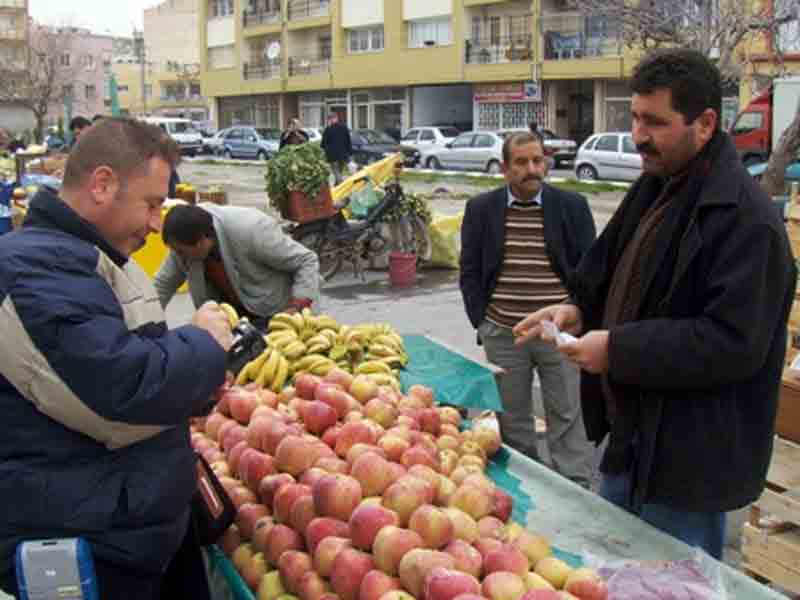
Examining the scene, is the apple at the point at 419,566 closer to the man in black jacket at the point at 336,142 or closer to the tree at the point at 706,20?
the tree at the point at 706,20

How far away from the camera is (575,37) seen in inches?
1412

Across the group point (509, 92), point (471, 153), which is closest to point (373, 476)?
point (471, 153)

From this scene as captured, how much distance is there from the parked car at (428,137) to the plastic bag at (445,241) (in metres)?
19.4

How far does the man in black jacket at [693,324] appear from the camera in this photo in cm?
238

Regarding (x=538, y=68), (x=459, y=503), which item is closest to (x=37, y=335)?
(x=459, y=503)

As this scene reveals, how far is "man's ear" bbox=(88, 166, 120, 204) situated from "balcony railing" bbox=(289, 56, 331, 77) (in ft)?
Answer: 155

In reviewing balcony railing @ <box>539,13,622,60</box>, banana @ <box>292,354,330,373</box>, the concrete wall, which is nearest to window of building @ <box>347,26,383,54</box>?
the concrete wall

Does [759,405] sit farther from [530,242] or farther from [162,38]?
[162,38]

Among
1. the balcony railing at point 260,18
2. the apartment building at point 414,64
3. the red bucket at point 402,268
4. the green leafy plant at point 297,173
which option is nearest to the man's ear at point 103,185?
the green leafy plant at point 297,173

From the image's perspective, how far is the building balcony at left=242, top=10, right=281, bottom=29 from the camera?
51.8 meters

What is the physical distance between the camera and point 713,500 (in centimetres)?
257

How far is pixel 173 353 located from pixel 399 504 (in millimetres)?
783

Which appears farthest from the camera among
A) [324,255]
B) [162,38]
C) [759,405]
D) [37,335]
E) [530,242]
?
[162,38]

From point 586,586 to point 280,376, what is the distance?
83.2 inches
